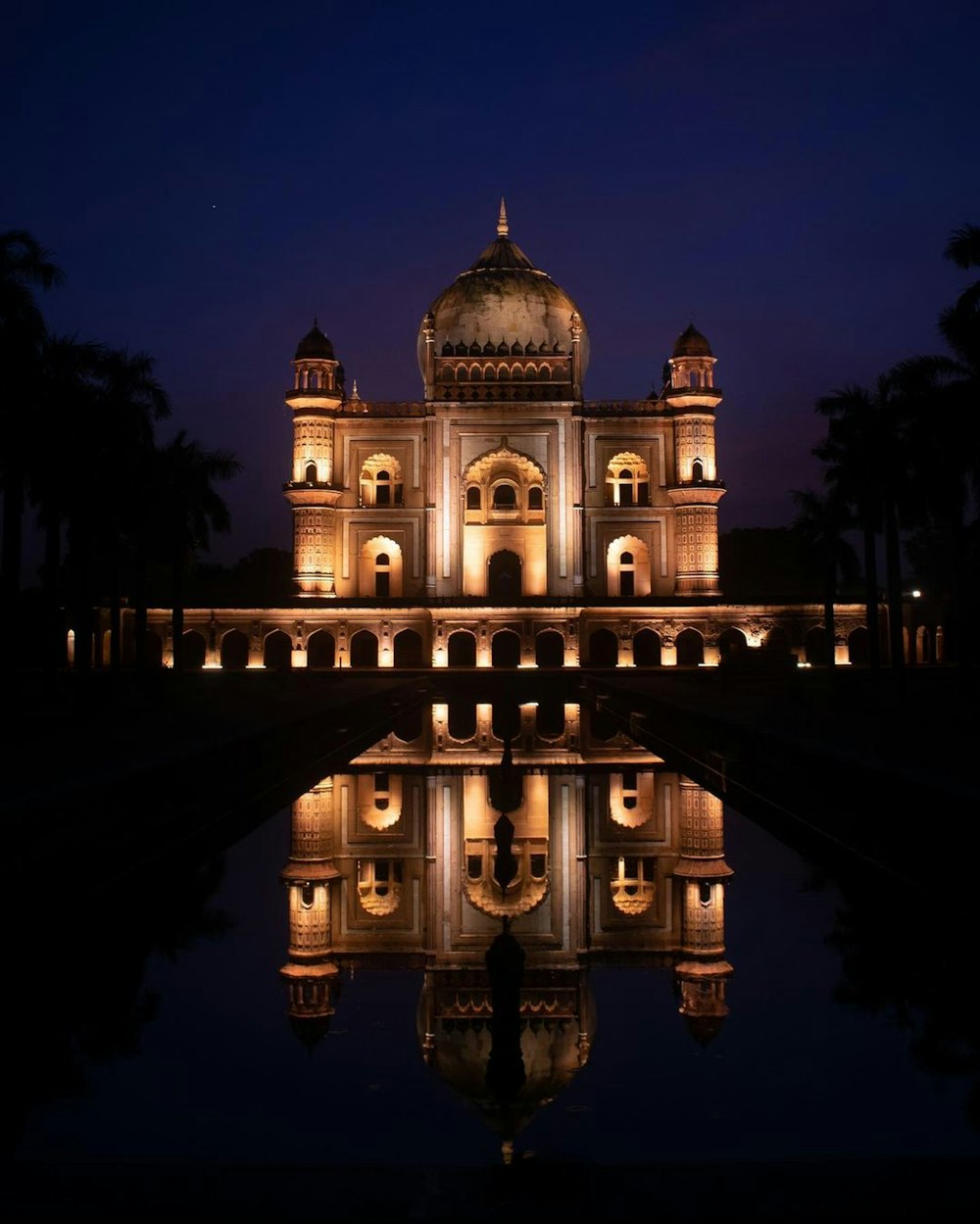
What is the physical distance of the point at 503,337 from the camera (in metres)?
55.0

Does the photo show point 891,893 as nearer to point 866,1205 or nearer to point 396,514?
point 866,1205

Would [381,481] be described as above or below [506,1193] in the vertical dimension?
Result: above

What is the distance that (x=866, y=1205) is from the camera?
347 cm

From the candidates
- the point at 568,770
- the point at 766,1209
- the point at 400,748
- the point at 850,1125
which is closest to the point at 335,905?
the point at 850,1125

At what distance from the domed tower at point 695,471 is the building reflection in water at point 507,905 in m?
37.4

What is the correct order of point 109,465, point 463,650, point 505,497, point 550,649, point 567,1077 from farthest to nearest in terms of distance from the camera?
point 505,497
point 463,650
point 550,649
point 109,465
point 567,1077

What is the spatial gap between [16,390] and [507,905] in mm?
17584

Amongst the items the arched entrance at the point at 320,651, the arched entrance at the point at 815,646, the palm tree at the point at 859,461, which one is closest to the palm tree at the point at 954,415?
the palm tree at the point at 859,461

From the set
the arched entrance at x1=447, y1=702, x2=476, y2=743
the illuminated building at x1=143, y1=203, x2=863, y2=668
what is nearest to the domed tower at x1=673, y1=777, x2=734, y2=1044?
the arched entrance at x1=447, y1=702, x2=476, y2=743

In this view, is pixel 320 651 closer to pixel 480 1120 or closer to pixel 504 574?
pixel 504 574

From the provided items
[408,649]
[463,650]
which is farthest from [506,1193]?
[408,649]

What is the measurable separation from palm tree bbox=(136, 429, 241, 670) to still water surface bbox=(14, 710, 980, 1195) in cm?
3024

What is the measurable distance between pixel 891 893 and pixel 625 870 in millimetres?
1801

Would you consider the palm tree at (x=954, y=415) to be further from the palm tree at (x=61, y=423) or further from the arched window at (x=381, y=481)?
the arched window at (x=381, y=481)
